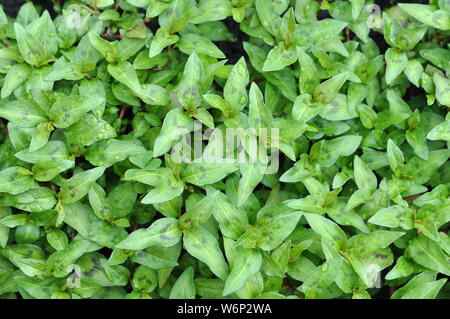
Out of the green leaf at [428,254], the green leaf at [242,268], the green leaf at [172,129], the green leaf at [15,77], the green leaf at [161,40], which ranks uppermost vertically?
the green leaf at [161,40]

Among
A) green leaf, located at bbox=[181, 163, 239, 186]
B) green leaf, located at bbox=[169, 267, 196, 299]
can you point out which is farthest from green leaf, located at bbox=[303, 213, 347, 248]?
green leaf, located at bbox=[169, 267, 196, 299]

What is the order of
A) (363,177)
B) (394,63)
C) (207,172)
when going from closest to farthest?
(207,172)
(363,177)
(394,63)

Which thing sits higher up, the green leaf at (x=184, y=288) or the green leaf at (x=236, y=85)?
the green leaf at (x=236, y=85)

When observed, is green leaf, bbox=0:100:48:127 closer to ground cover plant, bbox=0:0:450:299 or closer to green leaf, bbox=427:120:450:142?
ground cover plant, bbox=0:0:450:299

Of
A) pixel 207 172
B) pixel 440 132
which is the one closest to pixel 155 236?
pixel 207 172

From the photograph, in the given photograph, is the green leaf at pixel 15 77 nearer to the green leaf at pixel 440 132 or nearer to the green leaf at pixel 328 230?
the green leaf at pixel 328 230

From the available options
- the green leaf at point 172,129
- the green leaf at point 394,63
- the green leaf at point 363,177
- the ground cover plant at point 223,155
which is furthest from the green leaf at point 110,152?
the green leaf at point 394,63

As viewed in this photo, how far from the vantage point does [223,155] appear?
90.6 inches

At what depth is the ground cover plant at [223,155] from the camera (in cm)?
222

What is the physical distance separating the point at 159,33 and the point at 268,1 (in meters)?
0.51

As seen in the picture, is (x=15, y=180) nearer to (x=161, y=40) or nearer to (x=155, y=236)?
(x=155, y=236)

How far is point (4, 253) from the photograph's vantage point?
2.35 meters
